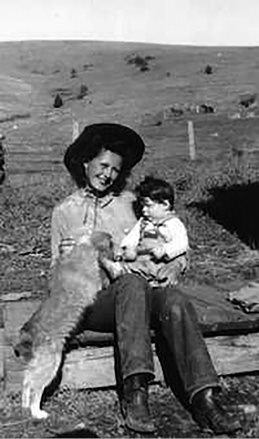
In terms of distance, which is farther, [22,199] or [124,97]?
[124,97]

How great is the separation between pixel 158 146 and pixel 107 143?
52.4 ft

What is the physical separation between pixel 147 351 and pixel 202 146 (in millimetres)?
14819

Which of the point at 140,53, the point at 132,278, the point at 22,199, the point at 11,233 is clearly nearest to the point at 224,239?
the point at 11,233

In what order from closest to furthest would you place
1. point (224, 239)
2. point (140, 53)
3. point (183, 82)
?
point (224, 239) < point (183, 82) < point (140, 53)

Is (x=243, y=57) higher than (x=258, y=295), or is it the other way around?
(x=243, y=57)

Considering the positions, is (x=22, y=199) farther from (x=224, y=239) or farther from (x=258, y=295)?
(x=258, y=295)

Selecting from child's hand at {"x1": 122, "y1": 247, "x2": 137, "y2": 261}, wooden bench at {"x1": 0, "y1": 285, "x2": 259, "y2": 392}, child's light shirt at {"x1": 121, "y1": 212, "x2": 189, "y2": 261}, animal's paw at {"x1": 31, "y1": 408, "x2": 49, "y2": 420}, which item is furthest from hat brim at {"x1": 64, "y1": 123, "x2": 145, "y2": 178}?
animal's paw at {"x1": 31, "y1": 408, "x2": 49, "y2": 420}

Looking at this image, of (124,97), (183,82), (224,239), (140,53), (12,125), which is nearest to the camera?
(224,239)

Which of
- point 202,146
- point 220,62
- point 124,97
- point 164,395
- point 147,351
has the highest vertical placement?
point 220,62

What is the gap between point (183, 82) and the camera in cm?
4500

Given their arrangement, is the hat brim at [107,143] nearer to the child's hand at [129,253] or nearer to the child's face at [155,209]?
the child's face at [155,209]

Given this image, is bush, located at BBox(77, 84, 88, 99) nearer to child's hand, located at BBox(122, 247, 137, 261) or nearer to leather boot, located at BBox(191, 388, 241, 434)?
child's hand, located at BBox(122, 247, 137, 261)

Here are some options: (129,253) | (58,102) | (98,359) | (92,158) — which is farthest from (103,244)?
(58,102)

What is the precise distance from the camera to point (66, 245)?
4.16 m
